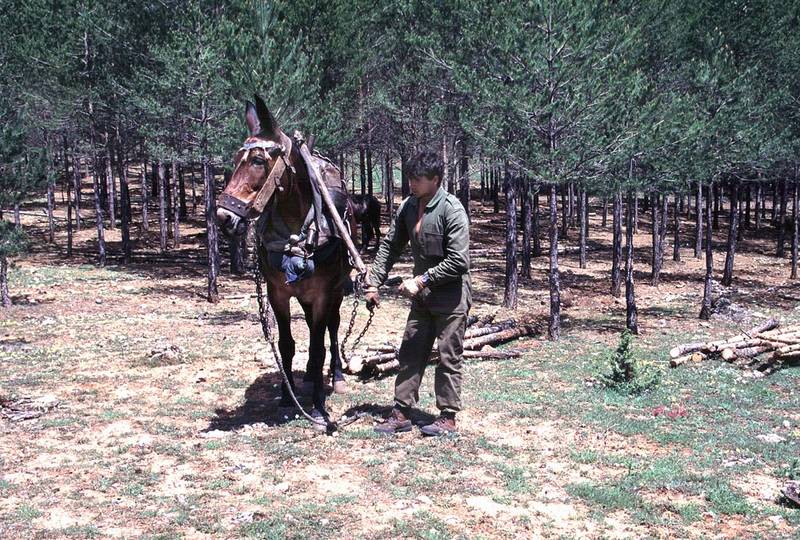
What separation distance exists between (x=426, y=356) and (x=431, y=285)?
0.84 m

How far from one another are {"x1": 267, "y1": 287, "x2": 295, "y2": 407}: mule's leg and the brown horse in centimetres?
1

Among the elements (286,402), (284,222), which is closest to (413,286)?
(284,222)

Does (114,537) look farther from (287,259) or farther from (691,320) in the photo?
(691,320)

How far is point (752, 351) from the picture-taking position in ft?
35.1

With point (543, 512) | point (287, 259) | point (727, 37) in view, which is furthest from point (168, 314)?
point (727, 37)

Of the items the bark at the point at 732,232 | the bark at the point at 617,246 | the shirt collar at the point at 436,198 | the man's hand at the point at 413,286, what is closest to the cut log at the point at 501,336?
the man's hand at the point at 413,286

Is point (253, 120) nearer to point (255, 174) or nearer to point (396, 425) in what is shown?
point (255, 174)

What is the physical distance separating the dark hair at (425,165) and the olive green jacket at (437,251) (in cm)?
24

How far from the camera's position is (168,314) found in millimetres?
16328

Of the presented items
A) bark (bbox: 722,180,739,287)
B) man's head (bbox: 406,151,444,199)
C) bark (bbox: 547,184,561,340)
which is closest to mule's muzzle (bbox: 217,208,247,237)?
man's head (bbox: 406,151,444,199)

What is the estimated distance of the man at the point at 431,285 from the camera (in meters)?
6.39

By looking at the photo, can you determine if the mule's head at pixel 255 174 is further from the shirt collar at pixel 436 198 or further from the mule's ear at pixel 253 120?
the shirt collar at pixel 436 198

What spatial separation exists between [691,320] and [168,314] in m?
12.9

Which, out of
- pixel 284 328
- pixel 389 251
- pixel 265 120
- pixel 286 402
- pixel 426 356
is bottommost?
pixel 286 402
